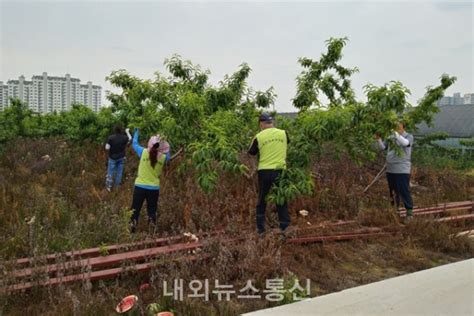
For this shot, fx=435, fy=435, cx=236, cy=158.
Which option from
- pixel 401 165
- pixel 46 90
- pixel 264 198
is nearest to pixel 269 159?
pixel 264 198

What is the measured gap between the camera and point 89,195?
286 inches

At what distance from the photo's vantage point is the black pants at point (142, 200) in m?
5.60

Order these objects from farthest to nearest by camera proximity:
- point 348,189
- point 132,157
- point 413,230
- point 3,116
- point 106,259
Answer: point 3,116
point 132,157
point 348,189
point 413,230
point 106,259

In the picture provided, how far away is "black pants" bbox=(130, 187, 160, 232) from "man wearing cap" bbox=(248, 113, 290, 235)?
1.38 m

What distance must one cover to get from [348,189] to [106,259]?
511cm

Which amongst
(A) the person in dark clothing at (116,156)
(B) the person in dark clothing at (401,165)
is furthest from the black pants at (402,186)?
(A) the person in dark clothing at (116,156)

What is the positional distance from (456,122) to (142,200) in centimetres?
1885

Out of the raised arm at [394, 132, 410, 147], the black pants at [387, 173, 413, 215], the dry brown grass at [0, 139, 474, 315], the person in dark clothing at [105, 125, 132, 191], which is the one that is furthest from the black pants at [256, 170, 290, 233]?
the person in dark clothing at [105, 125, 132, 191]

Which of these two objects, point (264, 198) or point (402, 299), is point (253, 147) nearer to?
point (264, 198)

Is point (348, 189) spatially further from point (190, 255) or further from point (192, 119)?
point (190, 255)

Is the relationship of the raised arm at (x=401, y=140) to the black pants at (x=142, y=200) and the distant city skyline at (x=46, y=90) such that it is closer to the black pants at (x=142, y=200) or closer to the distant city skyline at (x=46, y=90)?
the black pants at (x=142, y=200)

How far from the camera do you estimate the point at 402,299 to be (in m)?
4.03

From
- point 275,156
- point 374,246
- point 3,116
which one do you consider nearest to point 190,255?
point 275,156

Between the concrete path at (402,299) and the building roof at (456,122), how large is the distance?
15.8 m
